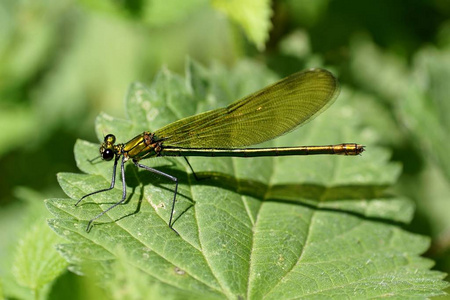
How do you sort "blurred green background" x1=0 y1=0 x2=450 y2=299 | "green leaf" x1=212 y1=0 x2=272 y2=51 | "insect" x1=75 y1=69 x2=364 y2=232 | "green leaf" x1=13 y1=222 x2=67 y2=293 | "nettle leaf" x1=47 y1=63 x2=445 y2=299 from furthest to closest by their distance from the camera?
"blurred green background" x1=0 y1=0 x2=450 y2=299
"green leaf" x1=212 y1=0 x2=272 y2=51
"insect" x1=75 y1=69 x2=364 y2=232
"green leaf" x1=13 y1=222 x2=67 y2=293
"nettle leaf" x1=47 y1=63 x2=445 y2=299

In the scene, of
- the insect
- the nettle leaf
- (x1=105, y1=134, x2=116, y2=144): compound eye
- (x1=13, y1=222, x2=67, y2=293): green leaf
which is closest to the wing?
→ the insect

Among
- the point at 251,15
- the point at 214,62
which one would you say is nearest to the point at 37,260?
the point at 251,15

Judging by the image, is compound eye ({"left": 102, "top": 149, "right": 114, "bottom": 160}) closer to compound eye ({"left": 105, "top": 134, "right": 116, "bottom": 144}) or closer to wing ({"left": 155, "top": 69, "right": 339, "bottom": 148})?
compound eye ({"left": 105, "top": 134, "right": 116, "bottom": 144})

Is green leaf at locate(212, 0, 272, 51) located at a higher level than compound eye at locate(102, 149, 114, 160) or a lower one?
higher

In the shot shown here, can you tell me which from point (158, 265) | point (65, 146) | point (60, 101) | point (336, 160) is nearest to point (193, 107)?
point (336, 160)

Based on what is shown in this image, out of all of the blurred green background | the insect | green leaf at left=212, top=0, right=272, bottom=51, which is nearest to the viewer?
the insect

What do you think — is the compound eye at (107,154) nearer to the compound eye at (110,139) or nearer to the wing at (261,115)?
the compound eye at (110,139)
